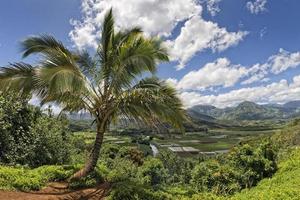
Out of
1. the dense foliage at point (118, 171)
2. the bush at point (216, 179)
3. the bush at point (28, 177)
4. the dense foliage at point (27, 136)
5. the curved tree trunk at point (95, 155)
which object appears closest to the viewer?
the bush at point (28, 177)

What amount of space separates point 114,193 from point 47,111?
9535 millimetres

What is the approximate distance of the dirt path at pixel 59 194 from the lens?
9766 mm

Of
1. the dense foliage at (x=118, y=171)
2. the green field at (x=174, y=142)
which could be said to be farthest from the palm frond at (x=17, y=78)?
the green field at (x=174, y=142)

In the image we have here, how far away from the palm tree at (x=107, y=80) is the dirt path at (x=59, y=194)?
0.93 meters

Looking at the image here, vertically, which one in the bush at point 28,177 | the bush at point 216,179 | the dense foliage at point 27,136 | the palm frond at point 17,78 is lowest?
the bush at point 216,179

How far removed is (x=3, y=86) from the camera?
11.9 m

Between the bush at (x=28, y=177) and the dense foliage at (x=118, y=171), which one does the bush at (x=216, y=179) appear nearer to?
the dense foliage at (x=118, y=171)

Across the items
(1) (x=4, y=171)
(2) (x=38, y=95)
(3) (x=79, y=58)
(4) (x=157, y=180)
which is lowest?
(4) (x=157, y=180)

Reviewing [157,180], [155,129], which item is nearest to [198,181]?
[157,180]

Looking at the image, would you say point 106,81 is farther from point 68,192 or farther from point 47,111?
point 47,111

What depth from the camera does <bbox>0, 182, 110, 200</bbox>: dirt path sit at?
9.77 meters

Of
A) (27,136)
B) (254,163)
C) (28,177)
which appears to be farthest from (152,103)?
(27,136)

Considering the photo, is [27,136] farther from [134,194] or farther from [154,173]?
[134,194]

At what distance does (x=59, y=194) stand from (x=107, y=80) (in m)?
4.15
